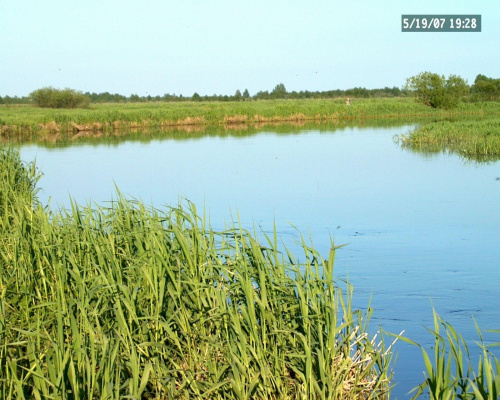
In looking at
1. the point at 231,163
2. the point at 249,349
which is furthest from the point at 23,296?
the point at 231,163

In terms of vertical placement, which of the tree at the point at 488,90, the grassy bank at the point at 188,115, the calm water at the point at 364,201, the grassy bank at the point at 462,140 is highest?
the tree at the point at 488,90

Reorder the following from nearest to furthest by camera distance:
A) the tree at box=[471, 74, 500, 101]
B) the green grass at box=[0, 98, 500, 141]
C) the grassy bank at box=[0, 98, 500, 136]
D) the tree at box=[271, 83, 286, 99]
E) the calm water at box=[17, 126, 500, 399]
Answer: the calm water at box=[17, 126, 500, 399]
the green grass at box=[0, 98, 500, 141]
the grassy bank at box=[0, 98, 500, 136]
the tree at box=[471, 74, 500, 101]
the tree at box=[271, 83, 286, 99]

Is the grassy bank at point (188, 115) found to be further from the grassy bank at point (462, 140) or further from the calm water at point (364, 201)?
the grassy bank at point (462, 140)

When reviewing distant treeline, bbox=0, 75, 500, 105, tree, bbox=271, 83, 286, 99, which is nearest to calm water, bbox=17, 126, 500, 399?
distant treeline, bbox=0, 75, 500, 105

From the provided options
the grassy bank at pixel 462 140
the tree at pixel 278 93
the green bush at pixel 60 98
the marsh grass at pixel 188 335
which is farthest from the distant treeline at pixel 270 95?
the marsh grass at pixel 188 335

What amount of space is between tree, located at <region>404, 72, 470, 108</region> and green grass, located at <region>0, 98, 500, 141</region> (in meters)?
0.97

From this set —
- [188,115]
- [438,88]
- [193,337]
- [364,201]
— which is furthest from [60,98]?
[193,337]

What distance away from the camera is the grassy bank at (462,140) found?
18.6m

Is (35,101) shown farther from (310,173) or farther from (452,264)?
(452,264)

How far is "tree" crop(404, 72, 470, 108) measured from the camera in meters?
48.4

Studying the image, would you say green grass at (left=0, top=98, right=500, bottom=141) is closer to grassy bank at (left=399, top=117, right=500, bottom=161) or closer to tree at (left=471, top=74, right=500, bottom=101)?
tree at (left=471, top=74, right=500, bottom=101)

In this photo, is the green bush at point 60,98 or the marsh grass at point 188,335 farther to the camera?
the green bush at point 60,98

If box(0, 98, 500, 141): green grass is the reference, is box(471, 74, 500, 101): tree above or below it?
above

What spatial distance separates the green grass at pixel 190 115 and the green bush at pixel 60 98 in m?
8.99
